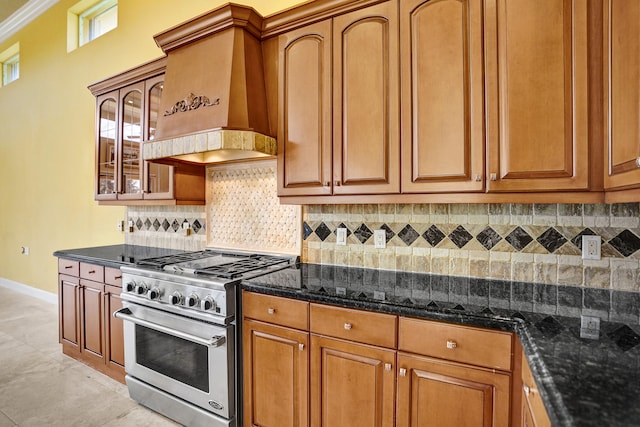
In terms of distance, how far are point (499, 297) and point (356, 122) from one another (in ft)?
3.81

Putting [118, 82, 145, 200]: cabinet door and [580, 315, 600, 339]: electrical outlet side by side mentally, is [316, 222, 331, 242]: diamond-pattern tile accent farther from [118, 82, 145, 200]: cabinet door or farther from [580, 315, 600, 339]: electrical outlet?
[118, 82, 145, 200]: cabinet door

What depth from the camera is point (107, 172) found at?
123 inches

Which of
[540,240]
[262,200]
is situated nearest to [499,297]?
[540,240]

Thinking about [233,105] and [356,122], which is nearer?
[356,122]

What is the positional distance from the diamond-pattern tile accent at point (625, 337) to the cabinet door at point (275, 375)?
1203 mm

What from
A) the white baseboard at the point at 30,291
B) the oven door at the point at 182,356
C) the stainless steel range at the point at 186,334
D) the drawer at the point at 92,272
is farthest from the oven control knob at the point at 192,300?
the white baseboard at the point at 30,291

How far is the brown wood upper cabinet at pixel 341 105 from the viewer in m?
1.79

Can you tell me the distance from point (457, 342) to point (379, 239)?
910 mm

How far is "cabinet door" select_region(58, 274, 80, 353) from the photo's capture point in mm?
2820

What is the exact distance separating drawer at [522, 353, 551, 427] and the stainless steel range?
4.55 feet

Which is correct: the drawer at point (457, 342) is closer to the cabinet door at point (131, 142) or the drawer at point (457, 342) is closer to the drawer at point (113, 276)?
the drawer at point (113, 276)

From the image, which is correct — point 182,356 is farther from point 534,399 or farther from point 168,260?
point 534,399

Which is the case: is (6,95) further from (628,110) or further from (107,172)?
(628,110)

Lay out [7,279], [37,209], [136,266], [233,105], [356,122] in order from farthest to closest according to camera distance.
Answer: [7,279]
[37,209]
[136,266]
[233,105]
[356,122]
